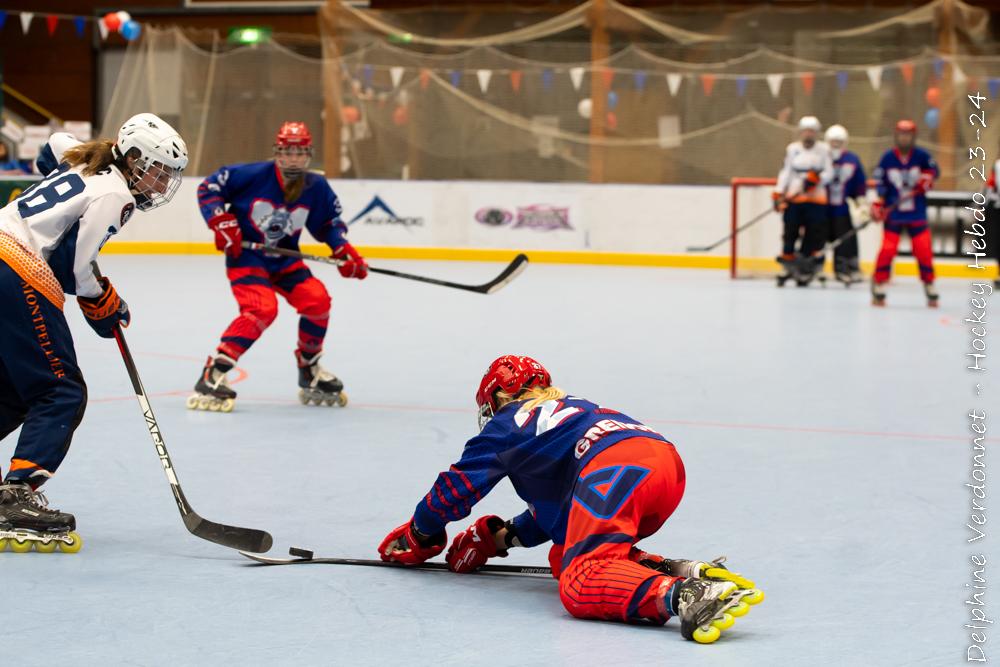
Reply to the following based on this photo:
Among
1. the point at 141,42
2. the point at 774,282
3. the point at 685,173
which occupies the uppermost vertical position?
the point at 141,42

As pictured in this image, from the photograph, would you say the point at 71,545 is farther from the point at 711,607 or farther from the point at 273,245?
the point at 273,245

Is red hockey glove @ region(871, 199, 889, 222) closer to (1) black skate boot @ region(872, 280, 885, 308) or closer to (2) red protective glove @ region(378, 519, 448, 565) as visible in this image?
(1) black skate boot @ region(872, 280, 885, 308)

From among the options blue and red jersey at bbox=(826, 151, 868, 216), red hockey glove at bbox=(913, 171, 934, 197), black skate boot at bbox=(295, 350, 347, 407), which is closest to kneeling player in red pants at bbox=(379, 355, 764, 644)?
black skate boot at bbox=(295, 350, 347, 407)

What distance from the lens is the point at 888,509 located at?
4.16 metres

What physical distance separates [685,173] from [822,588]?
10922mm

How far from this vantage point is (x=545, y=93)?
1420cm

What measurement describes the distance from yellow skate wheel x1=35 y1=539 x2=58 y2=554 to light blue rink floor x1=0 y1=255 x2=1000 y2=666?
26 mm

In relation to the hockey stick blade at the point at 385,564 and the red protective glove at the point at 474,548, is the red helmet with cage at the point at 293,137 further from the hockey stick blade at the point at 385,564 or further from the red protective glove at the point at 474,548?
the red protective glove at the point at 474,548

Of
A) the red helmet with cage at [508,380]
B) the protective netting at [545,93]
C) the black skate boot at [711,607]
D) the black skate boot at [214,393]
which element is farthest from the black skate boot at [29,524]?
the protective netting at [545,93]

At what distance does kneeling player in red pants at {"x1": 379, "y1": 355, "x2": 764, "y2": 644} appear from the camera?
2.90 m

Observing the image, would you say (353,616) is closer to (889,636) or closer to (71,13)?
(889,636)

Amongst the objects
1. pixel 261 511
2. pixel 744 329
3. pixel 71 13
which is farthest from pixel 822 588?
pixel 71 13

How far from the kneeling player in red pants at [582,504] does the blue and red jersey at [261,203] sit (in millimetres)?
2798

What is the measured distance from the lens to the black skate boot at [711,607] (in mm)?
2826
